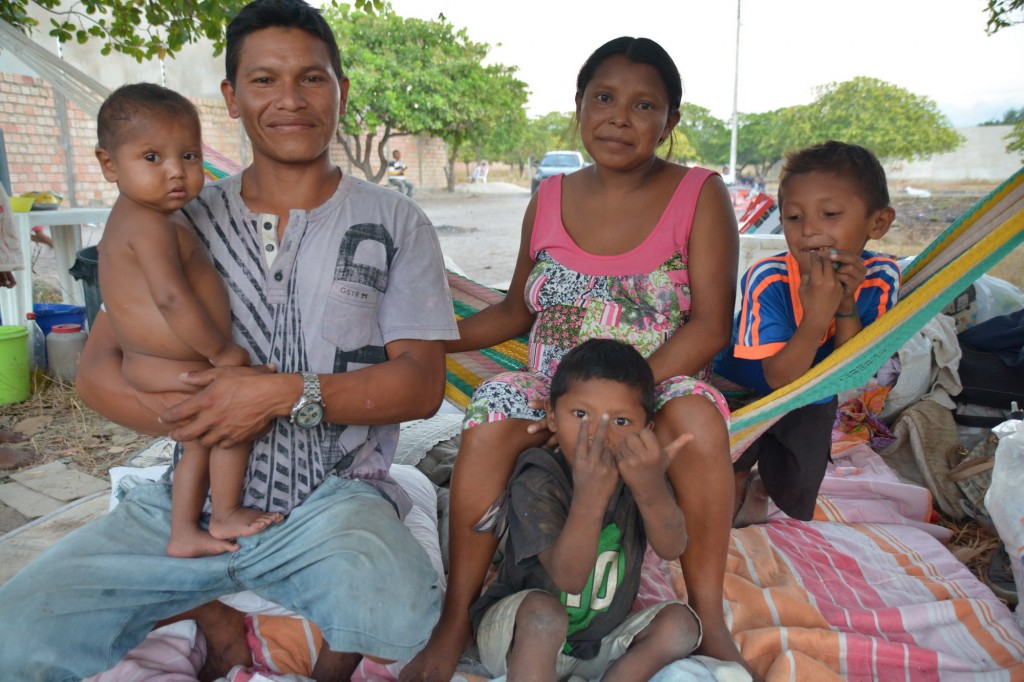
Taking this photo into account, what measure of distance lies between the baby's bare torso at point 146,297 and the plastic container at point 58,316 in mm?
3449

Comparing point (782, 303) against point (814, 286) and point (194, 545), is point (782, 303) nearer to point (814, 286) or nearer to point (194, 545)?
point (814, 286)

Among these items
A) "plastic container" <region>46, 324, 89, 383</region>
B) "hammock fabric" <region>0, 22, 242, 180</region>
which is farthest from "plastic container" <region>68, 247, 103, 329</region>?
"hammock fabric" <region>0, 22, 242, 180</region>

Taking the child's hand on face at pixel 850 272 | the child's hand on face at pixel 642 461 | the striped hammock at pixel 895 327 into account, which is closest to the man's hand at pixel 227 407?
the child's hand on face at pixel 642 461

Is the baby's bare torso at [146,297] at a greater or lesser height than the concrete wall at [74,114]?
lesser

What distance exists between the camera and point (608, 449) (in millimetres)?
1293

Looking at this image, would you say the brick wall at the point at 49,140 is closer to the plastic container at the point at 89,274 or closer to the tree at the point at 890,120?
the plastic container at the point at 89,274

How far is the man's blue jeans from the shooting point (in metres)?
1.30

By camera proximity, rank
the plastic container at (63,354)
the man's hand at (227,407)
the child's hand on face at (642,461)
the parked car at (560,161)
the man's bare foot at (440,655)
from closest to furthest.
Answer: the child's hand on face at (642,461), the man's hand at (227,407), the man's bare foot at (440,655), the plastic container at (63,354), the parked car at (560,161)

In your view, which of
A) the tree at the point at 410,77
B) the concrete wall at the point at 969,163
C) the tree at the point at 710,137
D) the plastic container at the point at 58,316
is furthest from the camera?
the tree at the point at 710,137

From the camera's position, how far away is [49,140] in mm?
8734

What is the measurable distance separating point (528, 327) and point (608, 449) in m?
0.81

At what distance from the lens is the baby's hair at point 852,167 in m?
1.74

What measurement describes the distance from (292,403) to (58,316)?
3883 mm

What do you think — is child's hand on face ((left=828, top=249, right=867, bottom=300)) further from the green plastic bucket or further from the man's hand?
the green plastic bucket
